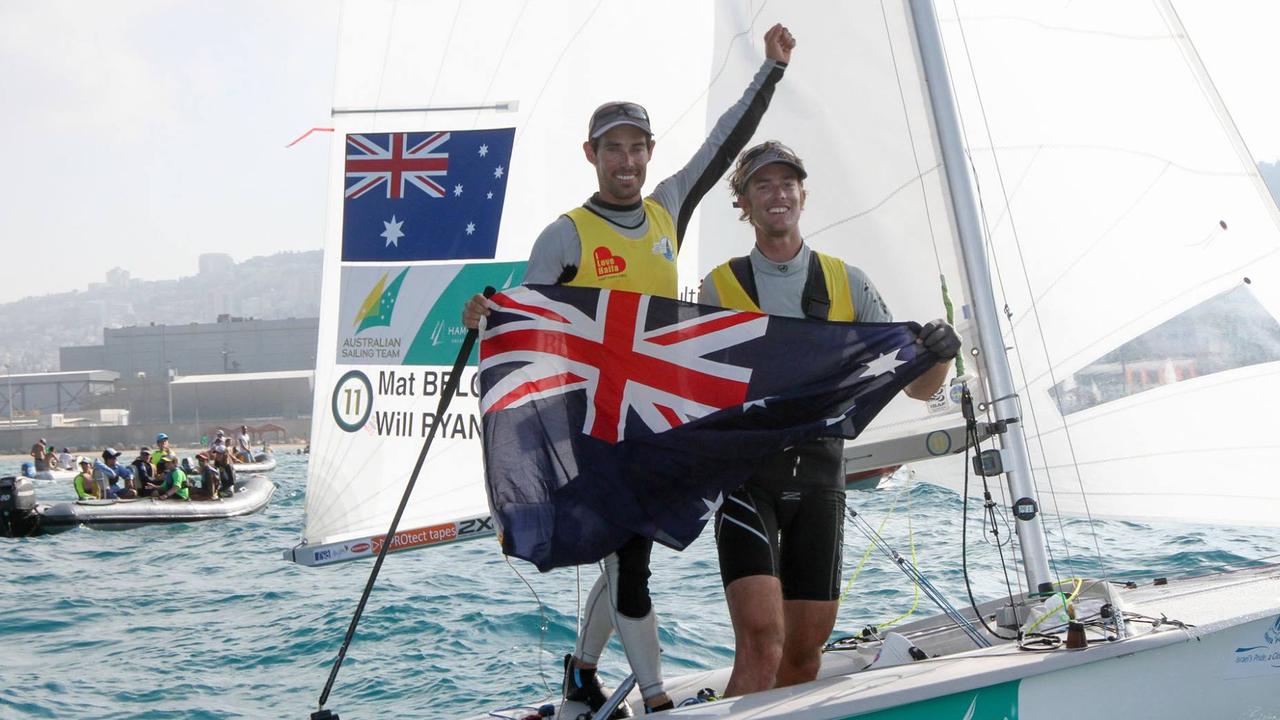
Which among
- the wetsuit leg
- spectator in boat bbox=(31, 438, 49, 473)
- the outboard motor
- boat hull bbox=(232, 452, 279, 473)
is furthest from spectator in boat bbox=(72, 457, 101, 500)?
the wetsuit leg

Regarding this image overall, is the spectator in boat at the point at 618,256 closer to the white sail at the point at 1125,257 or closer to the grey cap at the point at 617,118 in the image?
the grey cap at the point at 617,118

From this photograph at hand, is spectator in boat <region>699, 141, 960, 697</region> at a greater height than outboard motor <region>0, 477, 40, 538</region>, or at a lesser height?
lesser

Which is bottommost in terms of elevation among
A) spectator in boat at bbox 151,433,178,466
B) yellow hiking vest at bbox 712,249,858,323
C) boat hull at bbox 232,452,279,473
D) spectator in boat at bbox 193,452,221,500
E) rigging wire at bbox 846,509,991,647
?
rigging wire at bbox 846,509,991,647

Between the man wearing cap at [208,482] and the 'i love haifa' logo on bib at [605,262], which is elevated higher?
the man wearing cap at [208,482]

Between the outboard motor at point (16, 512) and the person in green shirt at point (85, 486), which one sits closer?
the outboard motor at point (16, 512)

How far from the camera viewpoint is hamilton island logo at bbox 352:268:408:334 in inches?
187

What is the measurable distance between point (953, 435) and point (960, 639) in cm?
78

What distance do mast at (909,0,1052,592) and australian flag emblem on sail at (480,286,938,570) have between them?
46cm

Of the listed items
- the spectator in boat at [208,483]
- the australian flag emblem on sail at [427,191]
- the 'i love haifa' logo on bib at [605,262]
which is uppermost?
the spectator in boat at [208,483]

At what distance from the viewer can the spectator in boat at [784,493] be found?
10.8ft

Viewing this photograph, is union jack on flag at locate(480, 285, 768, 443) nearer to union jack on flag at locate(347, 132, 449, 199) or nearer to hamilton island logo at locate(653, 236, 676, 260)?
hamilton island logo at locate(653, 236, 676, 260)

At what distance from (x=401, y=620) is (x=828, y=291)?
4.99m

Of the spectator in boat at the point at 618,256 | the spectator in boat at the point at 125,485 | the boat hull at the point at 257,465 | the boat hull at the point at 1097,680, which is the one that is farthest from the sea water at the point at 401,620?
the boat hull at the point at 257,465

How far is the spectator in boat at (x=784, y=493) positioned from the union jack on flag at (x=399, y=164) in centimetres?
144
